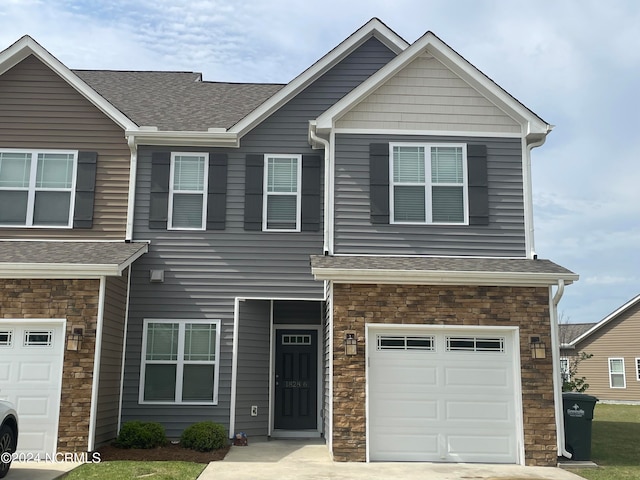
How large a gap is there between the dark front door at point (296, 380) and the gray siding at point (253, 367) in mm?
691

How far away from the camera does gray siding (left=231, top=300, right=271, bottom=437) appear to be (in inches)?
534

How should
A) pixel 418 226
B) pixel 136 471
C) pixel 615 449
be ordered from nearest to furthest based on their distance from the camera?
pixel 136 471
pixel 418 226
pixel 615 449

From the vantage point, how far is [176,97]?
1655 centimetres

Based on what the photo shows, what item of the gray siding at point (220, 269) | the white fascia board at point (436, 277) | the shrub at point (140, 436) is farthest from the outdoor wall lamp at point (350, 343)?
the shrub at point (140, 436)

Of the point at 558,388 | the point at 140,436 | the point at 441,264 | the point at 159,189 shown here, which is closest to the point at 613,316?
the point at 558,388

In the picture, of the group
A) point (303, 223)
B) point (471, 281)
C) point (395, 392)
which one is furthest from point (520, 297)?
point (303, 223)

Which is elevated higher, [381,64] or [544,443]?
[381,64]

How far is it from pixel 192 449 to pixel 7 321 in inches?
154

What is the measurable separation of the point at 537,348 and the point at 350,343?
10.7 ft

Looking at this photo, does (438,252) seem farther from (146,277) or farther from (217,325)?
(146,277)

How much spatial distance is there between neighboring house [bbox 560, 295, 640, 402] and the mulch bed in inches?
1037

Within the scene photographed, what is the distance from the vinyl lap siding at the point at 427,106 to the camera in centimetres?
1345

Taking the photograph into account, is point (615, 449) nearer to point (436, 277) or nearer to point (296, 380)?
point (436, 277)

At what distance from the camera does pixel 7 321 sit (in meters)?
11.6
